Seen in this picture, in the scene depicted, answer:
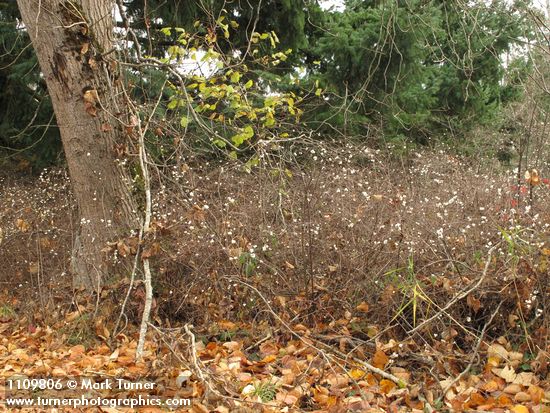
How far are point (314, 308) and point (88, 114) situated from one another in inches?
106

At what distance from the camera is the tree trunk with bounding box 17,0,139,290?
524cm

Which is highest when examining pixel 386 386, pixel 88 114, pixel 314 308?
pixel 88 114

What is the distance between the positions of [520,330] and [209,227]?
2595mm

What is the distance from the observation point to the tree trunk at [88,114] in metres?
5.24

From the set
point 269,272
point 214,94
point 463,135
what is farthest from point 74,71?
point 463,135

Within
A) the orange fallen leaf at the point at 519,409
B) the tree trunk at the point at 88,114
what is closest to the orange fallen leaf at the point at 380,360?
the orange fallen leaf at the point at 519,409

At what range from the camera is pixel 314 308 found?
4652 millimetres

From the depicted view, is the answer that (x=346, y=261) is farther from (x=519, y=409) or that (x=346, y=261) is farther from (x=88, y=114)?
(x=88, y=114)

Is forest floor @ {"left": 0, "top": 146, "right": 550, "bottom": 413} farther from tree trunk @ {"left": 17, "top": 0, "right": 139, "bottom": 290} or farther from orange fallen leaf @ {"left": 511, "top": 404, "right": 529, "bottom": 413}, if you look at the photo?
tree trunk @ {"left": 17, "top": 0, "right": 139, "bottom": 290}

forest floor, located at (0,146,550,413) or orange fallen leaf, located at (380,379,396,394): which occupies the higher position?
forest floor, located at (0,146,550,413)

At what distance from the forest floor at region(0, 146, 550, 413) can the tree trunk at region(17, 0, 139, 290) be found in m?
0.33

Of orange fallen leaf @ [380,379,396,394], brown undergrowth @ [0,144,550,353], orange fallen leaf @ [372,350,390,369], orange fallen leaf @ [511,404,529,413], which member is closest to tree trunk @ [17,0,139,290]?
brown undergrowth @ [0,144,550,353]

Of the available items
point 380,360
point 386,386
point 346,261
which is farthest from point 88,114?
point 386,386

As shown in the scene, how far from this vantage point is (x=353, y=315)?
4535 mm
